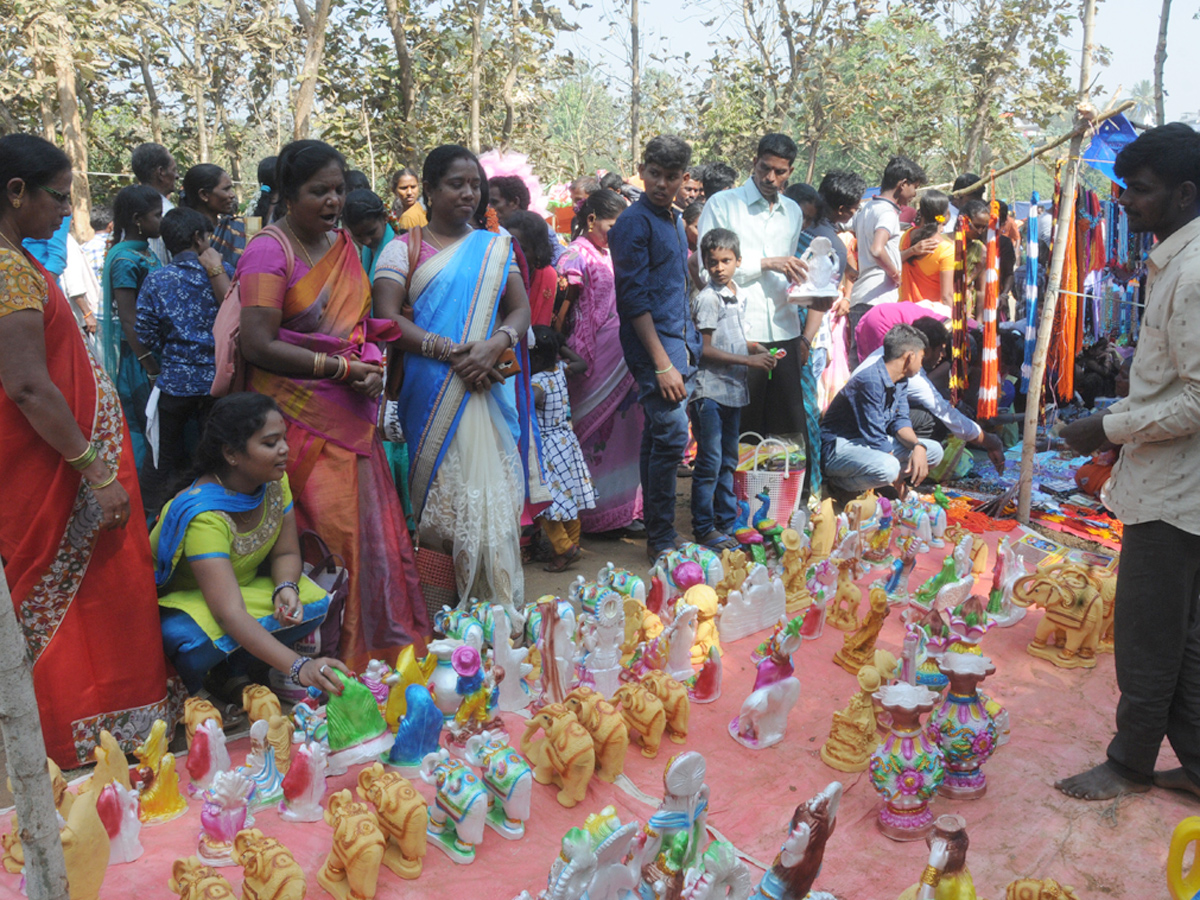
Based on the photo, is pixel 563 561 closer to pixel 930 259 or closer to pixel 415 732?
pixel 415 732

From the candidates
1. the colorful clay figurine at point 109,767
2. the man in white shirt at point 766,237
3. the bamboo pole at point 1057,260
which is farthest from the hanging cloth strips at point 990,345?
the colorful clay figurine at point 109,767

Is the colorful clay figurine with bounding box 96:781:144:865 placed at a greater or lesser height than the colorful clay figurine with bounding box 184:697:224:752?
lesser

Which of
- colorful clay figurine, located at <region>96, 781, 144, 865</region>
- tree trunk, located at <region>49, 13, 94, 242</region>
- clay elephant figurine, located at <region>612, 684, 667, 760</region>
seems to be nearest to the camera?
colorful clay figurine, located at <region>96, 781, 144, 865</region>

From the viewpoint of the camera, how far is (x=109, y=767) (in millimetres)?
2215

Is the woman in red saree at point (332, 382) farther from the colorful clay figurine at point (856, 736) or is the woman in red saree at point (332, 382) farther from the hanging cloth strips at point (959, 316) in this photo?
the hanging cloth strips at point (959, 316)

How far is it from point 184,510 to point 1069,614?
3097 mm

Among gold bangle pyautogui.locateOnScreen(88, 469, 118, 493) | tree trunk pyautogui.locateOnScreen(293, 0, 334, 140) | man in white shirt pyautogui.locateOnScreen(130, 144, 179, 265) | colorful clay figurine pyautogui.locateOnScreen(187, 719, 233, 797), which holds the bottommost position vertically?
colorful clay figurine pyautogui.locateOnScreen(187, 719, 233, 797)

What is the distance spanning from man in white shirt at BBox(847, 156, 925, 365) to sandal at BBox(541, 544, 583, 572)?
10.3 feet

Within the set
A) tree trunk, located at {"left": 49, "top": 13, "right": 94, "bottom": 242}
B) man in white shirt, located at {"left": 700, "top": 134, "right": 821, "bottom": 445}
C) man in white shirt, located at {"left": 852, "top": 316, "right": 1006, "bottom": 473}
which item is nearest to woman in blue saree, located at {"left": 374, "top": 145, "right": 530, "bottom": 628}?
man in white shirt, located at {"left": 700, "top": 134, "right": 821, "bottom": 445}

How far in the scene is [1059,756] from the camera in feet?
9.29

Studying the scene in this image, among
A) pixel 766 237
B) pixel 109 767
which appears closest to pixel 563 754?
pixel 109 767

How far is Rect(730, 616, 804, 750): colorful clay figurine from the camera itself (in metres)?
2.82

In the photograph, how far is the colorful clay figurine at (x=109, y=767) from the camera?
2188 millimetres

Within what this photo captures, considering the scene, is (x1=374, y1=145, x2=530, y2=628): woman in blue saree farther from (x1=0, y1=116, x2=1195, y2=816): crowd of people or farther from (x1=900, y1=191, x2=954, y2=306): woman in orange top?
(x1=900, y1=191, x2=954, y2=306): woman in orange top
